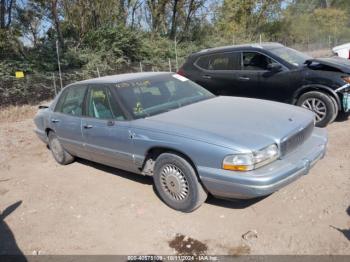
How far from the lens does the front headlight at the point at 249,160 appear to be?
140 inches

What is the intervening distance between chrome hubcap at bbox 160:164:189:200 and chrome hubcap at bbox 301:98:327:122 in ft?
12.0

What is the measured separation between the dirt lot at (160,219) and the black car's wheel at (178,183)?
135mm

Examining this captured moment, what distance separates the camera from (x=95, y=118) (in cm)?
509

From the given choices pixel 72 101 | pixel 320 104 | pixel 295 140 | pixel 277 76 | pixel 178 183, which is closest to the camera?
pixel 295 140

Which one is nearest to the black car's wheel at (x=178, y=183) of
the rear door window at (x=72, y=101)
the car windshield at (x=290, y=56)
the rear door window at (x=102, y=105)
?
the rear door window at (x=102, y=105)

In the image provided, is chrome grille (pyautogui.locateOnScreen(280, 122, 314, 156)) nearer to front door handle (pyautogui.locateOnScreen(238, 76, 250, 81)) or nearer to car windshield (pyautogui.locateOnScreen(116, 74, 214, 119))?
car windshield (pyautogui.locateOnScreen(116, 74, 214, 119))

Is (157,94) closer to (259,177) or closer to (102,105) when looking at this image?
(102,105)

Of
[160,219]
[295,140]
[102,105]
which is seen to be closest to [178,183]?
[160,219]

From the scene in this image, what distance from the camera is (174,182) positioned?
4.18 meters

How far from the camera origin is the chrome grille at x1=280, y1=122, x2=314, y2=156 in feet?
12.5

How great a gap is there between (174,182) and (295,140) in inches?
54.5

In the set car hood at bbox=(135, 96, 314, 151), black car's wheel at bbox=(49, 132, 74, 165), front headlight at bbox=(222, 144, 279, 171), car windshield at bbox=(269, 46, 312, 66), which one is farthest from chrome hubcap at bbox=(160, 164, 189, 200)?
car windshield at bbox=(269, 46, 312, 66)

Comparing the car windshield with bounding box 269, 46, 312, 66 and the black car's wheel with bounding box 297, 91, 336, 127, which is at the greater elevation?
the car windshield with bounding box 269, 46, 312, 66

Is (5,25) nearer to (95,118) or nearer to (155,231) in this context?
(95,118)
